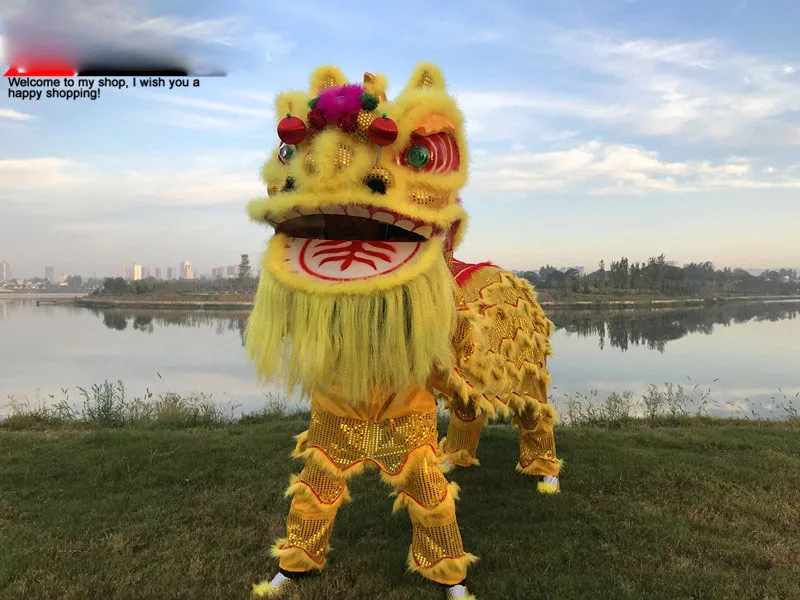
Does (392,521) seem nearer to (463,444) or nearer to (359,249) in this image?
(463,444)

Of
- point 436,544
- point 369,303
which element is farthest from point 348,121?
point 436,544

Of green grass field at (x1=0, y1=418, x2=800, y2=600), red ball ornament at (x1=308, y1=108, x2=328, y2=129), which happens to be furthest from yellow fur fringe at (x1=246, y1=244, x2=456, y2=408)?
green grass field at (x1=0, y1=418, x2=800, y2=600)

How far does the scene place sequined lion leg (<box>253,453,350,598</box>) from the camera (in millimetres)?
2301

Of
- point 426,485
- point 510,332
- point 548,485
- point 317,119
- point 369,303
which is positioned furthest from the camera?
point 548,485

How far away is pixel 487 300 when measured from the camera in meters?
2.73

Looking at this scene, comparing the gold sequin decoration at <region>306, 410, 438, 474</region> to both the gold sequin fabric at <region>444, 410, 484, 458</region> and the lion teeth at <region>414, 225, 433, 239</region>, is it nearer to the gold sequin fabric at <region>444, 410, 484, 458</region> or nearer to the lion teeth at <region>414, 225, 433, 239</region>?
the lion teeth at <region>414, 225, 433, 239</region>

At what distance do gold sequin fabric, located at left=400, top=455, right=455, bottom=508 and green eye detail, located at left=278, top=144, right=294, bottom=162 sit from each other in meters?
1.33

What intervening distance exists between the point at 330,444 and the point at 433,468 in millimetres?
442

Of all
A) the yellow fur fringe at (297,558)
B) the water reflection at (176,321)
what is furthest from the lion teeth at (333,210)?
the water reflection at (176,321)

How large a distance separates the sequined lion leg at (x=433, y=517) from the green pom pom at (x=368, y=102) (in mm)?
1364

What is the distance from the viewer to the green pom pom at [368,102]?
2023mm

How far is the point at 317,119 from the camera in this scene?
2057mm

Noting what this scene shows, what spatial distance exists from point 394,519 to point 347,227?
1.81 metres

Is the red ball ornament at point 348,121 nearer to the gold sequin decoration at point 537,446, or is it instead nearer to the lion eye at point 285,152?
the lion eye at point 285,152
